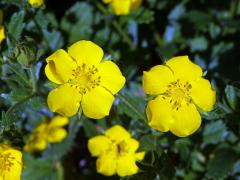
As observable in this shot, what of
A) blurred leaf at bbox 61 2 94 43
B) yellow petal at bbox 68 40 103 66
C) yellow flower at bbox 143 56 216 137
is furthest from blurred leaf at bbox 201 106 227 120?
blurred leaf at bbox 61 2 94 43

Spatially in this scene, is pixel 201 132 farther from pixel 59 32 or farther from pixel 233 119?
pixel 59 32

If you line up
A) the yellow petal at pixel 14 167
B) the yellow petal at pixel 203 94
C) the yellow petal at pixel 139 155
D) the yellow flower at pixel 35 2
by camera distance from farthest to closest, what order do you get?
the yellow petal at pixel 139 155 < the yellow flower at pixel 35 2 < the yellow petal at pixel 14 167 < the yellow petal at pixel 203 94

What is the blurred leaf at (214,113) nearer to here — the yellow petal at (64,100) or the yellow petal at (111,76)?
the yellow petal at (111,76)

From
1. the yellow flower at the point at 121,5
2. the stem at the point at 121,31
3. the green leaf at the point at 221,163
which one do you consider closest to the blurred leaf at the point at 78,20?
the stem at the point at 121,31

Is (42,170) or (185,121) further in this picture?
(42,170)

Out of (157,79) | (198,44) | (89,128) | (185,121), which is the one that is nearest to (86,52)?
(157,79)

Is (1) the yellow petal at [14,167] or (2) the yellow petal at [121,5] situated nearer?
(1) the yellow petal at [14,167]

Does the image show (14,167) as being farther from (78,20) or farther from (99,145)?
(78,20)
